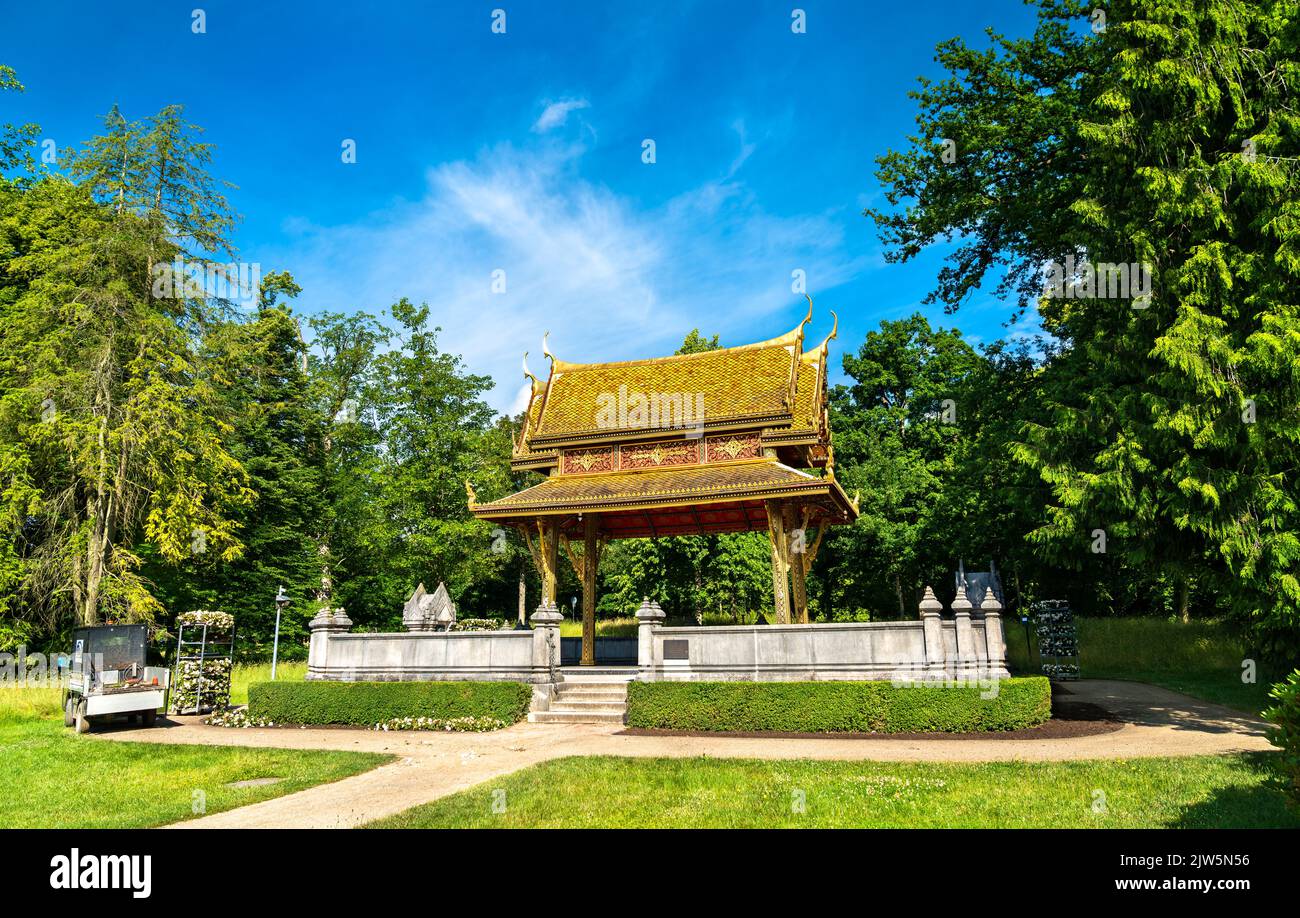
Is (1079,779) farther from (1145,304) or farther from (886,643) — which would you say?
(1145,304)

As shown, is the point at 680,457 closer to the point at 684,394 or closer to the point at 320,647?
the point at 684,394

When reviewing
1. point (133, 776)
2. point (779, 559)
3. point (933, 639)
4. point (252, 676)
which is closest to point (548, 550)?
point (779, 559)

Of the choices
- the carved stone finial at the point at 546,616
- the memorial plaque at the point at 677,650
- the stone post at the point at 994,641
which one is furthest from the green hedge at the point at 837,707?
the carved stone finial at the point at 546,616

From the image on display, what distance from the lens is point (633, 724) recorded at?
15727 millimetres

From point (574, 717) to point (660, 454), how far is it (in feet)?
27.3

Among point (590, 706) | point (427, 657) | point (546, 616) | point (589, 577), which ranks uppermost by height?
point (589, 577)

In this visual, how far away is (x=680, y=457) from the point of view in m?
22.3

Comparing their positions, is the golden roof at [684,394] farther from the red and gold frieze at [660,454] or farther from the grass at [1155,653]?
the grass at [1155,653]

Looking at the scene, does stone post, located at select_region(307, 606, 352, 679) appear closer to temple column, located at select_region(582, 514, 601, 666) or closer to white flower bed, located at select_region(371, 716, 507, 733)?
white flower bed, located at select_region(371, 716, 507, 733)

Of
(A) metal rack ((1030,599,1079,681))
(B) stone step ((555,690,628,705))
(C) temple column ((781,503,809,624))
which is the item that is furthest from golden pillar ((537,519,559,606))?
(A) metal rack ((1030,599,1079,681))

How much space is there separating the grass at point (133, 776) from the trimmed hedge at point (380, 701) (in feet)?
11.8

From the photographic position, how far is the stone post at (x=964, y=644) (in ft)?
48.7

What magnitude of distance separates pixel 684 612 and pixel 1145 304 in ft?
94.7

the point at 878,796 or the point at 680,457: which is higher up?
the point at 680,457
